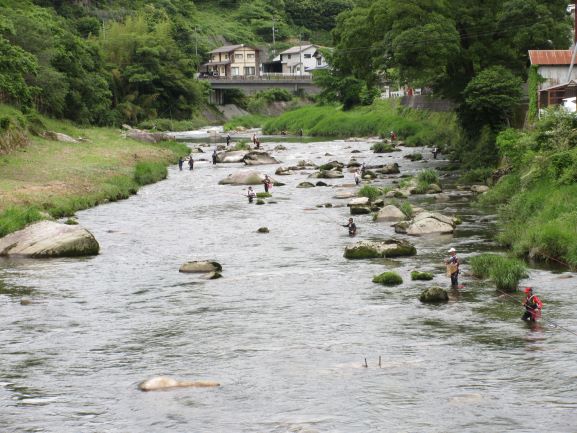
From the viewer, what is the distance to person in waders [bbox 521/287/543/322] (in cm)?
2588

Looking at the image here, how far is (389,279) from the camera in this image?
104 ft

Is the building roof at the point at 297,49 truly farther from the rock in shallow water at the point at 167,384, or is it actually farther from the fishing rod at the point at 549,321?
the rock in shallow water at the point at 167,384

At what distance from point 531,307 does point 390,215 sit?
20515 millimetres

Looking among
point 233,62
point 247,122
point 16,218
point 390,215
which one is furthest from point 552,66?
point 233,62

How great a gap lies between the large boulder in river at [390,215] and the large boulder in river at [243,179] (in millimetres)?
21529

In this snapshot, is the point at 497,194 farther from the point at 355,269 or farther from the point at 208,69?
the point at 208,69

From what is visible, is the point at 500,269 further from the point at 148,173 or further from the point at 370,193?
the point at 148,173

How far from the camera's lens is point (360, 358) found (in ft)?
76.9

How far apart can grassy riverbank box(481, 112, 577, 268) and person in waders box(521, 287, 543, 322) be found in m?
7.22

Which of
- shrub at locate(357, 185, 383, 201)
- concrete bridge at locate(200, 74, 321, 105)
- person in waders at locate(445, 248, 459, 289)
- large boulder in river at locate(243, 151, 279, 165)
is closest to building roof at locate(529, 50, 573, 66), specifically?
shrub at locate(357, 185, 383, 201)

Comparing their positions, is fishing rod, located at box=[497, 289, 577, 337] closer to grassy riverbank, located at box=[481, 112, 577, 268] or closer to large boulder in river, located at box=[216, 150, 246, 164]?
grassy riverbank, located at box=[481, 112, 577, 268]

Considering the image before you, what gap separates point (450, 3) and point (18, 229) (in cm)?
3776

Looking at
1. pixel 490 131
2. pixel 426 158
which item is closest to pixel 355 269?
pixel 490 131

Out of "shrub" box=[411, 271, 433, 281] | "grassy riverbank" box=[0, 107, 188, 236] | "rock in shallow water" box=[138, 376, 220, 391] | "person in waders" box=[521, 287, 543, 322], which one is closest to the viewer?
"rock in shallow water" box=[138, 376, 220, 391]
